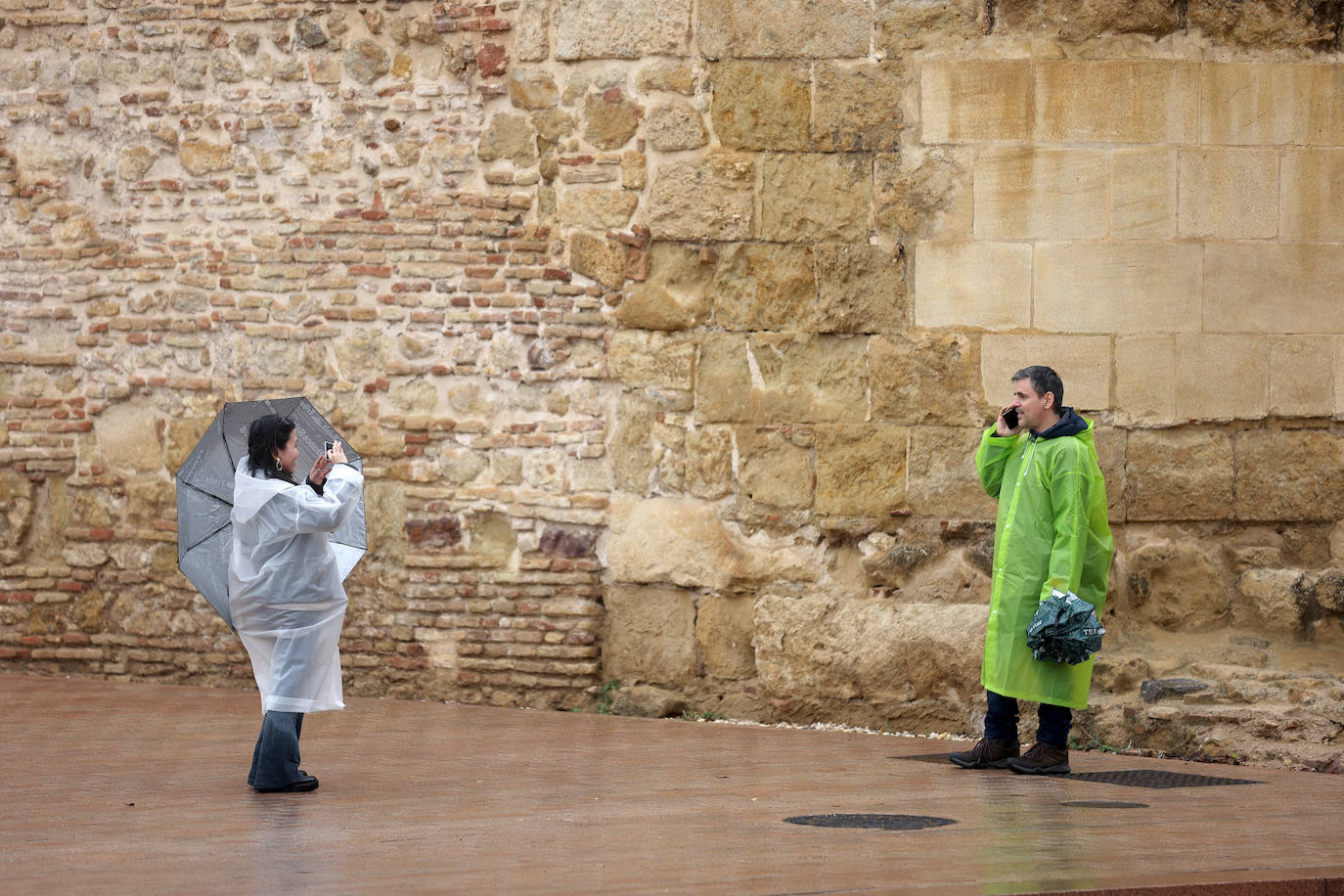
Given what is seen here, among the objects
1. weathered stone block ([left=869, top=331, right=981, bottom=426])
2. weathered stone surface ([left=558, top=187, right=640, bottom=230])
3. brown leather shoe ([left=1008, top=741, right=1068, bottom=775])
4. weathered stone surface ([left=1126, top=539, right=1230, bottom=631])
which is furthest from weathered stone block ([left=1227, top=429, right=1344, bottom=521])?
weathered stone surface ([left=558, top=187, right=640, bottom=230])

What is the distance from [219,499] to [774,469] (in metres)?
3.18

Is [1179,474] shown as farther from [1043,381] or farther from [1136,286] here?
[1043,381]

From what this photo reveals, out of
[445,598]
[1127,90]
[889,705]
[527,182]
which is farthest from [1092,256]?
[445,598]

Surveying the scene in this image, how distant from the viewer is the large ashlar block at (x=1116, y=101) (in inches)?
320

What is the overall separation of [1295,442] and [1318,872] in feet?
13.8

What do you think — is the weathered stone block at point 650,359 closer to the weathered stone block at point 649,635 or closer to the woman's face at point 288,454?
the weathered stone block at point 649,635

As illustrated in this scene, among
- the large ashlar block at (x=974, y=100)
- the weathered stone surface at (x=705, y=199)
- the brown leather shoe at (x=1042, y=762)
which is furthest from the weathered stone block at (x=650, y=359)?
the brown leather shoe at (x=1042, y=762)

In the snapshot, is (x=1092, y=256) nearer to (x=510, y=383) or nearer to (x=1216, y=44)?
(x=1216, y=44)

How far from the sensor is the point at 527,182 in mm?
8797

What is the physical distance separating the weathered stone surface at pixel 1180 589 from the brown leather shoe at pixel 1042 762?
1852 mm

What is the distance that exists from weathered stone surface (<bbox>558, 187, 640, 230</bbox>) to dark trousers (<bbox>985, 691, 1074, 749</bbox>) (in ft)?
11.5

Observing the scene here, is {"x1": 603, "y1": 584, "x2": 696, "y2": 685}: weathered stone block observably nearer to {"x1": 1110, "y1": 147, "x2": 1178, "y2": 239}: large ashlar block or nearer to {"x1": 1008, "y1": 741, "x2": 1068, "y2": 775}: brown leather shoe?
{"x1": 1008, "y1": 741, "x2": 1068, "y2": 775}: brown leather shoe

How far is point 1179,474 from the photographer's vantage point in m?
8.20

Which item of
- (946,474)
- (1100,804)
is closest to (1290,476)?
(946,474)
